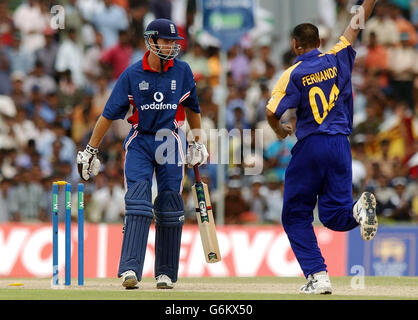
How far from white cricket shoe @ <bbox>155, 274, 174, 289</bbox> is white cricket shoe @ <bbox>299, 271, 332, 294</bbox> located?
4.12ft

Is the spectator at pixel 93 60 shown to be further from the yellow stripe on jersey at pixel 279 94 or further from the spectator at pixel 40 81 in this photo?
the yellow stripe on jersey at pixel 279 94

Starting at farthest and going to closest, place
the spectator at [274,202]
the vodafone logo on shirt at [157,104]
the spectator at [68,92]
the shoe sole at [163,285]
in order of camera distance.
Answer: the spectator at [68,92]
the spectator at [274,202]
the shoe sole at [163,285]
the vodafone logo on shirt at [157,104]

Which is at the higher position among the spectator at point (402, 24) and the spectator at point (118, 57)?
the spectator at point (402, 24)

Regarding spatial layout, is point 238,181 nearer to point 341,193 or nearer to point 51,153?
point 51,153

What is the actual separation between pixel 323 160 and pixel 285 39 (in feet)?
32.1

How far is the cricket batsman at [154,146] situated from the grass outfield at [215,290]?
0.38m

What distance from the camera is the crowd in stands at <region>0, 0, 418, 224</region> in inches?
631

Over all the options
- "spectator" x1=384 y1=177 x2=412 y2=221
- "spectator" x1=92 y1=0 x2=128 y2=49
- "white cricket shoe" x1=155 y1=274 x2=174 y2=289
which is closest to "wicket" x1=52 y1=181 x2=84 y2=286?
"white cricket shoe" x1=155 y1=274 x2=174 y2=289

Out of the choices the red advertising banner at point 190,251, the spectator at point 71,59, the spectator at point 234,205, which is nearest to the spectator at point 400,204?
the red advertising banner at point 190,251

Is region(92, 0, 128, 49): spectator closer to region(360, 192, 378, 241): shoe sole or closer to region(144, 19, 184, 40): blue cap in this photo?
region(144, 19, 184, 40): blue cap

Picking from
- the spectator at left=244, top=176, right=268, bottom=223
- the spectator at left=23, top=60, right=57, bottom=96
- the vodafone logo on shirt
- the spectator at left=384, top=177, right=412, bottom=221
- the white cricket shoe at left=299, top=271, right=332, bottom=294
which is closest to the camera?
the white cricket shoe at left=299, top=271, right=332, bottom=294

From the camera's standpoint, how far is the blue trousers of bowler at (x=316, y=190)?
9.25 metres
